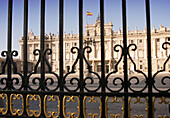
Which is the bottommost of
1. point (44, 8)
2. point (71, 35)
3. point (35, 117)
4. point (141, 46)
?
point (35, 117)

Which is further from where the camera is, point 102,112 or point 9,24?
point 9,24

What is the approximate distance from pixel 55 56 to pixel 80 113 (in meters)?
42.8

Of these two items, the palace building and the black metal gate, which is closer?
the black metal gate

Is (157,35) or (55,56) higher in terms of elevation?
(157,35)

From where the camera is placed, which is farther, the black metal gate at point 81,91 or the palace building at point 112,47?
the palace building at point 112,47

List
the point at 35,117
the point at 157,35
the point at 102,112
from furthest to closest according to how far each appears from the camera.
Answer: the point at 157,35 → the point at 35,117 → the point at 102,112

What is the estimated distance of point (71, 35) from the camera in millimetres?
42688

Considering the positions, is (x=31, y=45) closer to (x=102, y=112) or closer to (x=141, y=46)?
(x=141, y=46)

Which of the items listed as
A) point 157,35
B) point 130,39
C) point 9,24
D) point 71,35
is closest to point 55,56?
point 71,35

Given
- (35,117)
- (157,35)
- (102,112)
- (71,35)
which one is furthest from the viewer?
(71,35)

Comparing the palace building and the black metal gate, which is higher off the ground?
the palace building

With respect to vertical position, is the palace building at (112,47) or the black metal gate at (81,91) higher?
the palace building at (112,47)

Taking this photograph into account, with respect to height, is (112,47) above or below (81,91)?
above

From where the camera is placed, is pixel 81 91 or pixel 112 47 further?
pixel 112 47
